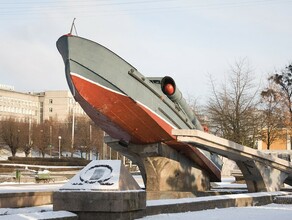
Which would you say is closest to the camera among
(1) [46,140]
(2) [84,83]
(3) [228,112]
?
(2) [84,83]

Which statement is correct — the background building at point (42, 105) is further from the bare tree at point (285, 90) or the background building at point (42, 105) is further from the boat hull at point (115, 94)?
the boat hull at point (115, 94)

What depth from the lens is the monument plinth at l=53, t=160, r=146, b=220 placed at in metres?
10.9

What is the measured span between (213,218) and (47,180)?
68.7 feet

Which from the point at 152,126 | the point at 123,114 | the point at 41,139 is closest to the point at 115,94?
the point at 123,114

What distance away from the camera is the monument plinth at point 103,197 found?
10859 mm

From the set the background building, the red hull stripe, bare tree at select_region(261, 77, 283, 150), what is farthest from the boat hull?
the background building

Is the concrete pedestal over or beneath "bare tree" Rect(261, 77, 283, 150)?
beneath

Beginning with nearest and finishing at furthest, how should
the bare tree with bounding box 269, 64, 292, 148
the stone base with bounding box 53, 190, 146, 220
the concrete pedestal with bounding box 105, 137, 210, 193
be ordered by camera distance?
1. the stone base with bounding box 53, 190, 146, 220
2. the concrete pedestal with bounding box 105, 137, 210, 193
3. the bare tree with bounding box 269, 64, 292, 148

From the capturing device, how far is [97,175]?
1174 cm

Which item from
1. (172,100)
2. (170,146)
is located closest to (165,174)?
(170,146)

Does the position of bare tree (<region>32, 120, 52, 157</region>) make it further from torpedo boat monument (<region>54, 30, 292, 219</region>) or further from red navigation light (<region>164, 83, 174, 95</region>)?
red navigation light (<region>164, 83, 174, 95</region>)

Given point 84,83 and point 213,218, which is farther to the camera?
point 84,83

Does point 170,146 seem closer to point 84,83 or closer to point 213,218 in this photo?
point 84,83

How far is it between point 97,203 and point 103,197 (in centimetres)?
19
